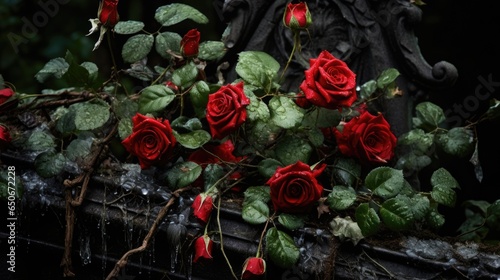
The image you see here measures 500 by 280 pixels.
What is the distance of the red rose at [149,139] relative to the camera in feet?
6.77

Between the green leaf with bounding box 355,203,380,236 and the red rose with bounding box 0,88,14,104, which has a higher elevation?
the red rose with bounding box 0,88,14,104

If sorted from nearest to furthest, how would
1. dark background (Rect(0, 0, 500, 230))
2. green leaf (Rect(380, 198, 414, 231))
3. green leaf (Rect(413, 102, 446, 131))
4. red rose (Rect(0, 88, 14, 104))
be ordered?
green leaf (Rect(380, 198, 414, 231))
red rose (Rect(0, 88, 14, 104))
green leaf (Rect(413, 102, 446, 131))
dark background (Rect(0, 0, 500, 230))

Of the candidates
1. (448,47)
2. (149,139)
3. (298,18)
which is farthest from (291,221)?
(448,47)

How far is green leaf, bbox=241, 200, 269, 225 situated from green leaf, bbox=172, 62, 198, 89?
1.42 ft

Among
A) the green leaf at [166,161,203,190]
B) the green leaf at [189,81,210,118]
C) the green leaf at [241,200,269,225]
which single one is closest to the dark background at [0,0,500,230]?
the green leaf at [189,81,210,118]

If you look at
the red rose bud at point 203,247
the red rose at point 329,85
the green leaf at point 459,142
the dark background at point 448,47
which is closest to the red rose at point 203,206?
the red rose bud at point 203,247

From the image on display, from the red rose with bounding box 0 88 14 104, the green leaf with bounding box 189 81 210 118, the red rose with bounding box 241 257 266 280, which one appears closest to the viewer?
the red rose with bounding box 241 257 266 280

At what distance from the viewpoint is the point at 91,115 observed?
2189 mm

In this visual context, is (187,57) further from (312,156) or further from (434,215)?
(434,215)

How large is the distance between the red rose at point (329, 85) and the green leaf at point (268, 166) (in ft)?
0.65

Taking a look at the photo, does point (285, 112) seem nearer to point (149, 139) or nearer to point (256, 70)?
point (256, 70)

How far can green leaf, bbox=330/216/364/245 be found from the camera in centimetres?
197

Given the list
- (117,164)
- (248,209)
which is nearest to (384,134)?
(248,209)

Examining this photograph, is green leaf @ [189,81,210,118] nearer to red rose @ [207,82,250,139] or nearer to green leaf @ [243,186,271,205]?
red rose @ [207,82,250,139]
